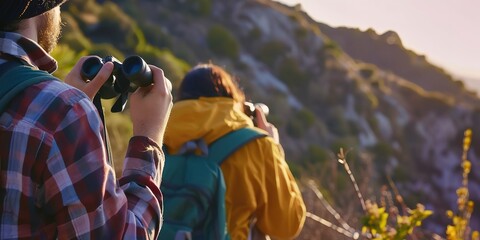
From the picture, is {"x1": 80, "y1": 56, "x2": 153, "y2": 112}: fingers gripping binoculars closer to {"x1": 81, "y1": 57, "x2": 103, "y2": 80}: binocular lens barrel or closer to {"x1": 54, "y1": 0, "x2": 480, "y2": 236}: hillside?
{"x1": 81, "y1": 57, "x2": 103, "y2": 80}: binocular lens barrel

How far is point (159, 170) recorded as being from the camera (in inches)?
57.7

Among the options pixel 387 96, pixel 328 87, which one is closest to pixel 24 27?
pixel 328 87

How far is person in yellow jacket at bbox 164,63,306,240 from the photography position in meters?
2.83

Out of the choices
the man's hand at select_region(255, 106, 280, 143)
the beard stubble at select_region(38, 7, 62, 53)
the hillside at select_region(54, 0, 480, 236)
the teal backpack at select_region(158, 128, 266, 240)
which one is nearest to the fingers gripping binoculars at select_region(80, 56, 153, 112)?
the beard stubble at select_region(38, 7, 62, 53)

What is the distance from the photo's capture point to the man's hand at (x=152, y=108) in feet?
4.83

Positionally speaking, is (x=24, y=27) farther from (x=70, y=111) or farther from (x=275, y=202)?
(x=275, y=202)

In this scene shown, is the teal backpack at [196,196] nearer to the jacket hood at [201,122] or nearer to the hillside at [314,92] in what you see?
the jacket hood at [201,122]

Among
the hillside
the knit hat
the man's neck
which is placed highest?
the knit hat

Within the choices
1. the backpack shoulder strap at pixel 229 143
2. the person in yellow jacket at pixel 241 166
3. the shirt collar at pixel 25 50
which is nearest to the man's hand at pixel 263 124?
the person in yellow jacket at pixel 241 166

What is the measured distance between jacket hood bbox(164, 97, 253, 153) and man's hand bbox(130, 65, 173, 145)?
4.30ft

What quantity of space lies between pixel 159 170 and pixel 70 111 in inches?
11.2

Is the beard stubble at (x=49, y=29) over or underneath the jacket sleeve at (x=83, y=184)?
over

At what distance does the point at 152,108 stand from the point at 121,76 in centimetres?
9

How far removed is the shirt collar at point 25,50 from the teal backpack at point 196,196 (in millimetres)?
1412
